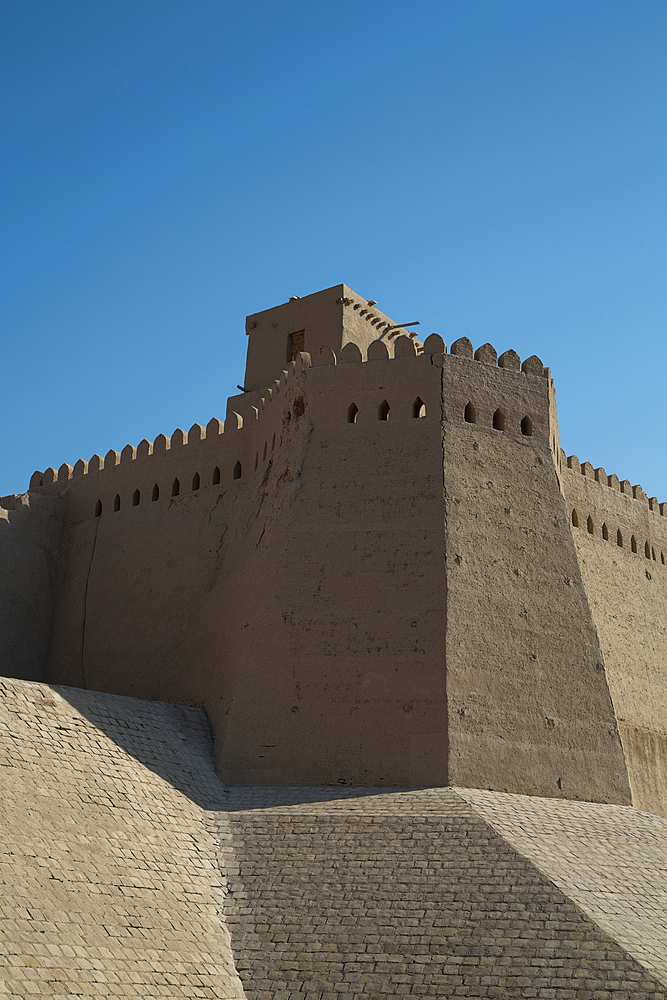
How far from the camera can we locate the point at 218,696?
44.0 feet

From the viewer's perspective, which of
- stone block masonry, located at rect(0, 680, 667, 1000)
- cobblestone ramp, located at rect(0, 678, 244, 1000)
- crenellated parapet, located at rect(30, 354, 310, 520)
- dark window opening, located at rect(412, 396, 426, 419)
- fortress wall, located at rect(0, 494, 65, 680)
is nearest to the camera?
cobblestone ramp, located at rect(0, 678, 244, 1000)

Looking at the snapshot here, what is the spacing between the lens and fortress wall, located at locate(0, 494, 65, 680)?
16859 millimetres

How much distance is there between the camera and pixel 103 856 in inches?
390

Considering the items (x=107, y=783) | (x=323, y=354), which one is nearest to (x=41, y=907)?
(x=107, y=783)

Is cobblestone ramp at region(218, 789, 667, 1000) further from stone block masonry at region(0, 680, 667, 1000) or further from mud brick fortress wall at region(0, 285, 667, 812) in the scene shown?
mud brick fortress wall at region(0, 285, 667, 812)

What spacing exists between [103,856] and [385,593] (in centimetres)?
466

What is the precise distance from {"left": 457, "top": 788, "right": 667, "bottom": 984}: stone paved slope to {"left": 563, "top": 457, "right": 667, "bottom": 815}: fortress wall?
285cm

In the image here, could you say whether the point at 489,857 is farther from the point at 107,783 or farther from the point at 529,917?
the point at 107,783

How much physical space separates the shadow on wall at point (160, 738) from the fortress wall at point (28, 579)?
183 inches

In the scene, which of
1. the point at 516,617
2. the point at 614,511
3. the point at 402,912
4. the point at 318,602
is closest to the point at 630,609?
the point at 614,511

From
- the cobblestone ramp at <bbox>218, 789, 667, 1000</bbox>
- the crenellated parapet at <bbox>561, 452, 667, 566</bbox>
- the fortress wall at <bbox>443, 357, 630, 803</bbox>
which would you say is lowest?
the cobblestone ramp at <bbox>218, 789, 667, 1000</bbox>

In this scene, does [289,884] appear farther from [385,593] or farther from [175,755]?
[385,593]

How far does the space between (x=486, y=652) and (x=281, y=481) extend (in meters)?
3.68

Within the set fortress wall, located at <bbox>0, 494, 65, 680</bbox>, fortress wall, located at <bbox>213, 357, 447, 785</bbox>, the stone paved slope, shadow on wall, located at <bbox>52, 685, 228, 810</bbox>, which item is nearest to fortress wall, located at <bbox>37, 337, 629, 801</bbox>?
fortress wall, located at <bbox>213, 357, 447, 785</bbox>
